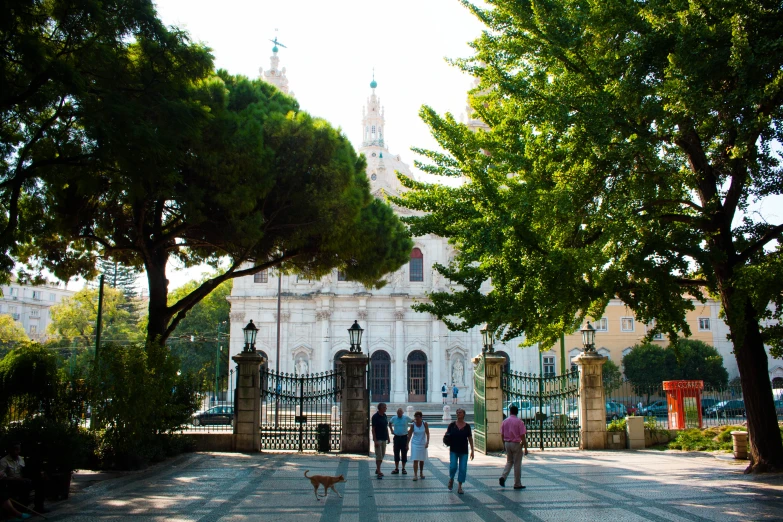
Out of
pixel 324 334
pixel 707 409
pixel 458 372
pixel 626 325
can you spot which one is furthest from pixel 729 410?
pixel 324 334

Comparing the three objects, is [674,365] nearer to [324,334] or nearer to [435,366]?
[435,366]

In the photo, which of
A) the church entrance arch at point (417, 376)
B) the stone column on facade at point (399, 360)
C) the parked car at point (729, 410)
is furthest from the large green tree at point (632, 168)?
the church entrance arch at point (417, 376)

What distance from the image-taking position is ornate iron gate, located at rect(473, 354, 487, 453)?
1661 centimetres

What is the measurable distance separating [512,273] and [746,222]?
493 cm

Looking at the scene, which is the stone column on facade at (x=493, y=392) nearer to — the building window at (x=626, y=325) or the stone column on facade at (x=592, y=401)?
the stone column on facade at (x=592, y=401)

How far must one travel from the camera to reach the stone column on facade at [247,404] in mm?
16281

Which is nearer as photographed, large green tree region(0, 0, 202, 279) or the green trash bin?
large green tree region(0, 0, 202, 279)

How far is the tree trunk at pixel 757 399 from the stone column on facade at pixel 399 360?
30937 mm

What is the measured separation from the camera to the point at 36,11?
9953mm

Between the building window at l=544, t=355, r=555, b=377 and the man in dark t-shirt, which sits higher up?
the building window at l=544, t=355, r=555, b=377

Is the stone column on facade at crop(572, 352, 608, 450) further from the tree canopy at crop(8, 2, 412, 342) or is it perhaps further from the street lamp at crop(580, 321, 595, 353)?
the tree canopy at crop(8, 2, 412, 342)

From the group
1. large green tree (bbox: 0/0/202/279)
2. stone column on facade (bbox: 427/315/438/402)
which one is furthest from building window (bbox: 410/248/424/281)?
large green tree (bbox: 0/0/202/279)

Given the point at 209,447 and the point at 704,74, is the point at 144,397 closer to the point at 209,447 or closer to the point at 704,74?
the point at 209,447

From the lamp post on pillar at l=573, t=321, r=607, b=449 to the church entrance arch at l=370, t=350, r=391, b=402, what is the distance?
2572cm
